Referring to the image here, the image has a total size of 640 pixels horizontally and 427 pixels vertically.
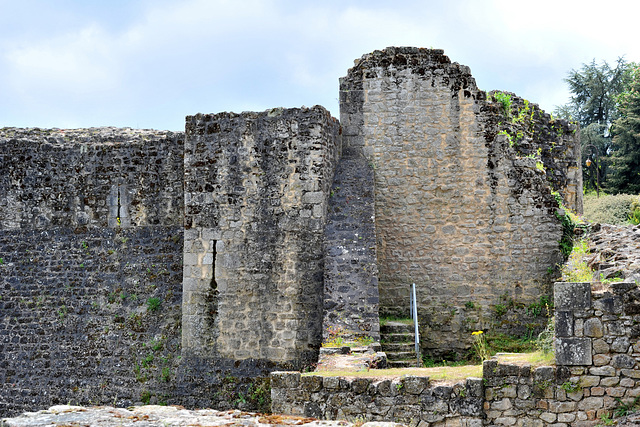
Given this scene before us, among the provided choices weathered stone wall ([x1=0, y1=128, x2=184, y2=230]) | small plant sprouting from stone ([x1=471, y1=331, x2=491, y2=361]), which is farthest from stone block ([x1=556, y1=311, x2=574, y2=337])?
weathered stone wall ([x1=0, y1=128, x2=184, y2=230])

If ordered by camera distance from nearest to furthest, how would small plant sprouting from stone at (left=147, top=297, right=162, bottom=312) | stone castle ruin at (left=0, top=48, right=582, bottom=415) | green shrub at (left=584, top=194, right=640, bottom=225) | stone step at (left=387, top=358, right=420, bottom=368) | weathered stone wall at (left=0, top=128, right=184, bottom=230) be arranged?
stone step at (left=387, top=358, right=420, bottom=368) < stone castle ruin at (left=0, top=48, right=582, bottom=415) < small plant sprouting from stone at (left=147, top=297, right=162, bottom=312) < weathered stone wall at (left=0, top=128, right=184, bottom=230) < green shrub at (left=584, top=194, right=640, bottom=225)

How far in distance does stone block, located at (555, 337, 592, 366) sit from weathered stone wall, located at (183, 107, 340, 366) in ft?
14.1

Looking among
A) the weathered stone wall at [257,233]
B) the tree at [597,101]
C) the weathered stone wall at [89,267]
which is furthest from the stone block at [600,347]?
the tree at [597,101]

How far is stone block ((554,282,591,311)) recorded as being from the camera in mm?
7617

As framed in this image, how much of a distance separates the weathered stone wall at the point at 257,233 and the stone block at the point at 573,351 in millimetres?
4310

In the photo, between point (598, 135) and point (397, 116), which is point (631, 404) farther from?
point (598, 135)

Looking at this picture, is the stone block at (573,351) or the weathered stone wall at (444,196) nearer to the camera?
the stone block at (573,351)

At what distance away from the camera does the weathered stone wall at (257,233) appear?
11.2 m

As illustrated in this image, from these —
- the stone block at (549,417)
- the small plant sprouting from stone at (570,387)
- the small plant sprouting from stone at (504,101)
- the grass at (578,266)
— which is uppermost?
the small plant sprouting from stone at (504,101)

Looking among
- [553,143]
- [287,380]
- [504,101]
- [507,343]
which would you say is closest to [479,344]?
[507,343]

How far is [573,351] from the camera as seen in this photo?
25.1 feet

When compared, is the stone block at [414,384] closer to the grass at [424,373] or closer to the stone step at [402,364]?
the grass at [424,373]

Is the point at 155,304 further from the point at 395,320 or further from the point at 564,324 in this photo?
the point at 564,324

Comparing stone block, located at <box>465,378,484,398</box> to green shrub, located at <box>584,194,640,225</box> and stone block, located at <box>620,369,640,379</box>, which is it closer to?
stone block, located at <box>620,369,640,379</box>
